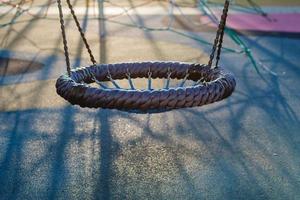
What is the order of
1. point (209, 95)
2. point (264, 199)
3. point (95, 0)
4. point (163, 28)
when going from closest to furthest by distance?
point (209, 95) < point (264, 199) < point (163, 28) < point (95, 0)

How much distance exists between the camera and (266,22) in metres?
11.5

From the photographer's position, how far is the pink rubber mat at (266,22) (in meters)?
10.8

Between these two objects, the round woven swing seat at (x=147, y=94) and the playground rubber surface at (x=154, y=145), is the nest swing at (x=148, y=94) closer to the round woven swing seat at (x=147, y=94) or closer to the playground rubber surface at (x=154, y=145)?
the round woven swing seat at (x=147, y=94)

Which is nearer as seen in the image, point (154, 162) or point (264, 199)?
point (264, 199)

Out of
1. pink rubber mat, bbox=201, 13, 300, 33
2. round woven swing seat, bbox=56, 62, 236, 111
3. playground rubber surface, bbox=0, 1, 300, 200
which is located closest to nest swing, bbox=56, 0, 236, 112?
round woven swing seat, bbox=56, 62, 236, 111

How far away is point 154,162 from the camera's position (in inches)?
174

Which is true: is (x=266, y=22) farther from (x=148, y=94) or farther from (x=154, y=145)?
(x=148, y=94)

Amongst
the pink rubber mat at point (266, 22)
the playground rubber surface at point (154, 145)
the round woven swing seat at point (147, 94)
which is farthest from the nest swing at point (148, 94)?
the pink rubber mat at point (266, 22)

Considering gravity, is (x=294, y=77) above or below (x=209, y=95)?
below

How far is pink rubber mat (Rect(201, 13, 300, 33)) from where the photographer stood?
427 inches

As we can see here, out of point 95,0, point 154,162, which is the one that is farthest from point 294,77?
point 95,0

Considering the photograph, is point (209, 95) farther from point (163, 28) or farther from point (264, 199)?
point (163, 28)

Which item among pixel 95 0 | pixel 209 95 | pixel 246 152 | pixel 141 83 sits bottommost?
pixel 95 0

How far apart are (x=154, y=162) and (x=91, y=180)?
28.5 inches
